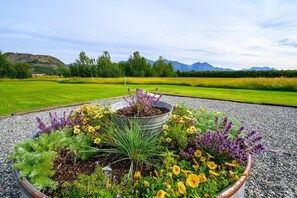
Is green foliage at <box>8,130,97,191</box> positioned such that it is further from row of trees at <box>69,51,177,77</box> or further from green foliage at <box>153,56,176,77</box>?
green foliage at <box>153,56,176,77</box>

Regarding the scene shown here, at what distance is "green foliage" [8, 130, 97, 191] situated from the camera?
1718 millimetres

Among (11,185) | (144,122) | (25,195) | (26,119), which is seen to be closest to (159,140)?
(144,122)

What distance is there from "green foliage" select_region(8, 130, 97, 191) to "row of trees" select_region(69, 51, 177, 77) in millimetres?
40039

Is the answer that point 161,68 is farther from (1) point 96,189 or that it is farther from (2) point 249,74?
(1) point 96,189

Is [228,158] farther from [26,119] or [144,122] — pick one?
[26,119]

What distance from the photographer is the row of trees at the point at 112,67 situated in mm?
41781

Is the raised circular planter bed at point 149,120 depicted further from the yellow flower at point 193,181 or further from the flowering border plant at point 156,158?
the yellow flower at point 193,181

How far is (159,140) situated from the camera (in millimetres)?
2498

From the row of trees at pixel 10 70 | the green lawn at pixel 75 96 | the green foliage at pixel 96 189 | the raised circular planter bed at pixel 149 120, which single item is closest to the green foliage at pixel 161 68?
the row of trees at pixel 10 70

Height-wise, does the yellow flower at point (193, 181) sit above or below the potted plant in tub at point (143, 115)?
below

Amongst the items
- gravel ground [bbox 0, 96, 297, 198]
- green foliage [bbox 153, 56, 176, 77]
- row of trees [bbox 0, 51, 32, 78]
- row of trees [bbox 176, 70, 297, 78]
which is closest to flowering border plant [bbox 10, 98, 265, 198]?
gravel ground [bbox 0, 96, 297, 198]

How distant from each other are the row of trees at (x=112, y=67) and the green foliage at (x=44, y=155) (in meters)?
40.0

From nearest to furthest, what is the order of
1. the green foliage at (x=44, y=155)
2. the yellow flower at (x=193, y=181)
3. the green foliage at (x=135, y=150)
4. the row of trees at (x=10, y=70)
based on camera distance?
the yellow flower at (x=193, y=181)
the green foliage at (x=44, y=155)
the green foliage at (x=135, y=150)
the row of trees at (x=10, y=70)

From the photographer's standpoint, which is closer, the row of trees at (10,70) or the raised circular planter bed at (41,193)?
the raised circular planter bed at (41,193)
